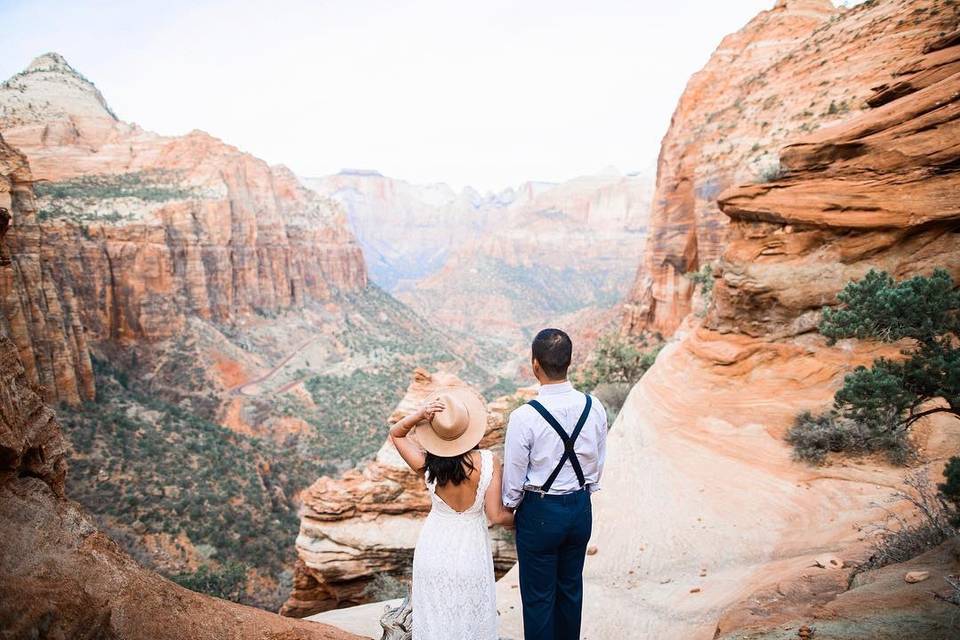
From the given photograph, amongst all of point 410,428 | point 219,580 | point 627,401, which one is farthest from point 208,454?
point 410,428

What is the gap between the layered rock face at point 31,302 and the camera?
16.7m

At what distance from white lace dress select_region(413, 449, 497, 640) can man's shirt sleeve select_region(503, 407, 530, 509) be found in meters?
0.17

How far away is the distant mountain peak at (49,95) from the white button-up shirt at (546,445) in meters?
62.5

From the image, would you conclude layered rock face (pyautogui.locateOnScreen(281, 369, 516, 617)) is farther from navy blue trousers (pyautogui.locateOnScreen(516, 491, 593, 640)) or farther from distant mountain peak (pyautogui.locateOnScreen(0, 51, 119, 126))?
distant mountain peak (pyautogui.locateOnScreen(0, 51, 119, 126))

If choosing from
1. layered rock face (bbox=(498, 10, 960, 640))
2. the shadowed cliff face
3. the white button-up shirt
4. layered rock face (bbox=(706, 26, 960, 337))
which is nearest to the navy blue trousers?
the white button-up shirt

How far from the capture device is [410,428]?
279cm

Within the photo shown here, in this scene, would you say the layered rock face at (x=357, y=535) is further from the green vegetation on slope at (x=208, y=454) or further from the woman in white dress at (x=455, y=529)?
the green vegetation on slope at (x=208, y=454)

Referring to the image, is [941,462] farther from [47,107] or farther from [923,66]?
[47,107]

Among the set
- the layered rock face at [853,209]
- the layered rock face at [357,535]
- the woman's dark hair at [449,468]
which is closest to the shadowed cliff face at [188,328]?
the layered rock face at [357,535]

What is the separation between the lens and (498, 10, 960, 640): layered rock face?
3.99 m

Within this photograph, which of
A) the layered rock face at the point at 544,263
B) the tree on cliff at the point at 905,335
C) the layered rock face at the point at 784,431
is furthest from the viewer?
the layered rock face at the point at 544,263

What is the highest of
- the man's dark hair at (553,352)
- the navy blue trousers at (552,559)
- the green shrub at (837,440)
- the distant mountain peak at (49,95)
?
the distant mountain peak at (49,95)

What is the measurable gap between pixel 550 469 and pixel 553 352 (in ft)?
2.39

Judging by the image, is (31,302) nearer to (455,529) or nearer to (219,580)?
(219,580)
